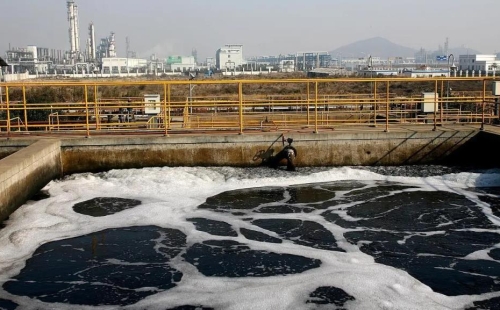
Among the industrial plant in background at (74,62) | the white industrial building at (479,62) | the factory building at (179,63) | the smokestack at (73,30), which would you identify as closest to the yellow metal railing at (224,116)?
the white industrial building at (479,62)

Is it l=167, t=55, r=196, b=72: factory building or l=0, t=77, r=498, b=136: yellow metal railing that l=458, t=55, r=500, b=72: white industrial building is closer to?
l=0, t=77, r=498, b=136: yellow metal railing

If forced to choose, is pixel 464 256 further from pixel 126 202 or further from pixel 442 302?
pixel 126 202

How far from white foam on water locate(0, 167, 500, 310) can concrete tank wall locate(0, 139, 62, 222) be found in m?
0.28

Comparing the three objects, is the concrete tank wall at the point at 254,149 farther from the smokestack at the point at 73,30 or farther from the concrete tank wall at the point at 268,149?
the smokestack at the point at 73,30

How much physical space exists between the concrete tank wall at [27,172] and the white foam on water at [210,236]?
281mm

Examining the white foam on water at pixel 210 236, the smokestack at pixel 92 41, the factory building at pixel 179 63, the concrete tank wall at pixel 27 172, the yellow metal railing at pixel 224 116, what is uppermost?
the smokestack at pixel 92 41

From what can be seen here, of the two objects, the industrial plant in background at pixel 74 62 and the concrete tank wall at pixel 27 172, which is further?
the industrial plant in background at pixel 74 62

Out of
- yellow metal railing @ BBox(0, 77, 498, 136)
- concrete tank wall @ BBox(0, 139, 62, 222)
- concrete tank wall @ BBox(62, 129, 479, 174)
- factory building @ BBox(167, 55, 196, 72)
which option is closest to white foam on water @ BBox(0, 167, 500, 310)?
concrete tank wall @ BBox(0, 139, 62, 222)

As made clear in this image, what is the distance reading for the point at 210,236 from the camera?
9.16 m

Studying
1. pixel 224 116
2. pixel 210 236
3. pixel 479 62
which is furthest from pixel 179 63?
pixel 210 236

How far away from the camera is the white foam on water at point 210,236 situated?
6.57 metres

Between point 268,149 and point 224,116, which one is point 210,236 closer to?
point 268,149

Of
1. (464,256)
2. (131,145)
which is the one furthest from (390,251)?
(131,145)

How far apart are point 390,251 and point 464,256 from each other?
110 cm
